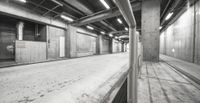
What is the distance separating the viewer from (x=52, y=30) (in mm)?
6449

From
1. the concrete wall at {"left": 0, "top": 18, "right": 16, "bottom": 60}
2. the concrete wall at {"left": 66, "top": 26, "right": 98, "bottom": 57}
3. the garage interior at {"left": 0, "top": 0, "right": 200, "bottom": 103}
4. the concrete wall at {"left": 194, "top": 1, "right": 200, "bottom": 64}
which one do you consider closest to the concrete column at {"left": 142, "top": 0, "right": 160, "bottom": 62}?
the garage interior at {"left": 0, "top": 0, "right": 200, "bottom": 103}

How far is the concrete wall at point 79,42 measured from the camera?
7.38 m

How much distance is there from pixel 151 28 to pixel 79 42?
7.07 m

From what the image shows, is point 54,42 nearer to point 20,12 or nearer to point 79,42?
point 20,12

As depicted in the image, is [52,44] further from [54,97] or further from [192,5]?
[192,5]

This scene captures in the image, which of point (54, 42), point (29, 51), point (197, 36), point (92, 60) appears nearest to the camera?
point (197, 36)

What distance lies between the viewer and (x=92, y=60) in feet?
18.7

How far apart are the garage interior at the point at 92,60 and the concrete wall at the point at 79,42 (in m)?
0.10

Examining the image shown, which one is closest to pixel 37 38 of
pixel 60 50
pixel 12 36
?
pixel 12 36

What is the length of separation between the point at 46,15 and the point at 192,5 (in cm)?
898

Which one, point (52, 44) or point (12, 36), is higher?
point (12, 36)

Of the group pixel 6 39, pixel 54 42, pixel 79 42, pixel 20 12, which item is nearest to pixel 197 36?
pixel 79 42

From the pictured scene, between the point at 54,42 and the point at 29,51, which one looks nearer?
the point at 29,51

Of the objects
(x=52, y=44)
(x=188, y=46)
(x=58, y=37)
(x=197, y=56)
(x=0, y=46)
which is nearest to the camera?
(x=197, y=56)
